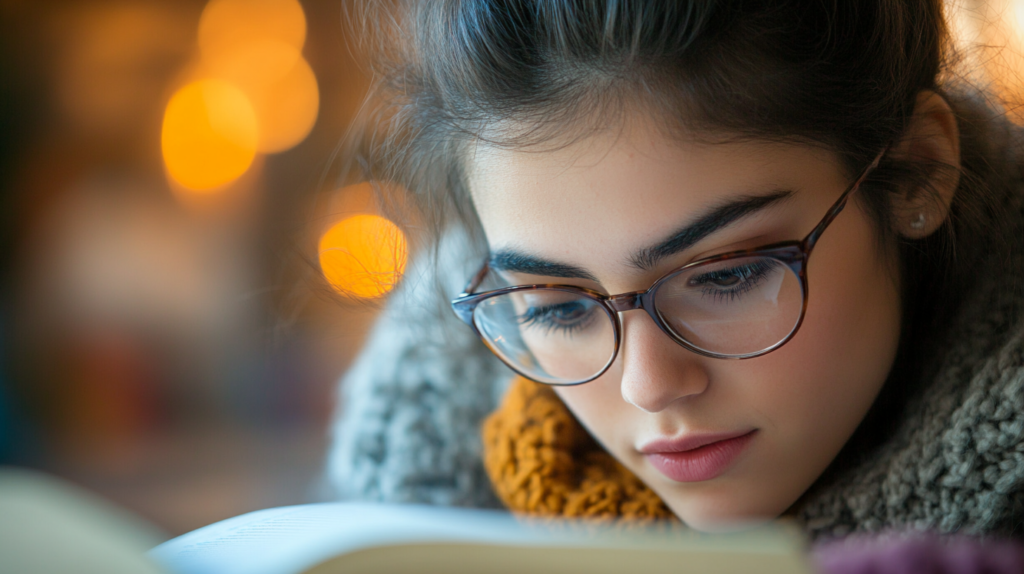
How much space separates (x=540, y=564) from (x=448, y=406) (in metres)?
0.69

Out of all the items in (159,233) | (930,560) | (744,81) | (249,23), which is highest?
(249,23)

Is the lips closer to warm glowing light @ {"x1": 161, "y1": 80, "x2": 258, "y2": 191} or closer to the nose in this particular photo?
the nose

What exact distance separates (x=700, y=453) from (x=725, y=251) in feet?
0.66

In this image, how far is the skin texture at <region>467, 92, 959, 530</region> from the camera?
0.54 metres

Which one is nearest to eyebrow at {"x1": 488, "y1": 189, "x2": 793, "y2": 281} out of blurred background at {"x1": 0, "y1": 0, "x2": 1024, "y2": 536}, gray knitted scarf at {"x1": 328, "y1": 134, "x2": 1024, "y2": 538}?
gray knitted scarf at {"x1": 328, "y1": 134, "x2": 1024, "y2": 538}

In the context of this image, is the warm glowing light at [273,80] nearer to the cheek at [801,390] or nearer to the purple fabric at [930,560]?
the cheek at [801,390]

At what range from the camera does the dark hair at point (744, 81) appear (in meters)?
0.54

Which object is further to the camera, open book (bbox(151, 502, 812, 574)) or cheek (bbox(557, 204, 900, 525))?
cheek (bbox(557, 204, 900, 525))

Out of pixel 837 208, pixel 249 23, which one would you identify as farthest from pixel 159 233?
pixel 837 208

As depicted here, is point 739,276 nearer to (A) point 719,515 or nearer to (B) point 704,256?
(B) point 704,256

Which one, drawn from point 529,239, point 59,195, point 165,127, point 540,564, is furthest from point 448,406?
point 59,195

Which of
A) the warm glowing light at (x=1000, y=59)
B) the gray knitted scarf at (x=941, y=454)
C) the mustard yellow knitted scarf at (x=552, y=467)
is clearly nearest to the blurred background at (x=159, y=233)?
the gray knitted scarf at (x=941, y=454)

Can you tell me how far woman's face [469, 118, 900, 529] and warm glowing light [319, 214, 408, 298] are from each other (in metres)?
0.23

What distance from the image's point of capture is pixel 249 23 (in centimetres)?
231
